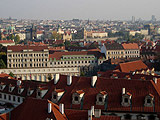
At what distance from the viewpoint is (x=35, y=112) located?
2977 cm

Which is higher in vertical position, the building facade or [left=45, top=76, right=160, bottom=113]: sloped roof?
[left=45, top=76, right=160, bottom=113]: sloped roof

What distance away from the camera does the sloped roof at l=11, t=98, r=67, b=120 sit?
94.9ft

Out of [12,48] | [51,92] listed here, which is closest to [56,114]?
[51,92]

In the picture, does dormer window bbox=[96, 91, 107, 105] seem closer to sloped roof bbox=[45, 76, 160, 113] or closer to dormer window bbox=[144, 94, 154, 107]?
sloped roof bbox=[45, 76, 160, 113]

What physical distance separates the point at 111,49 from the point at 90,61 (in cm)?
1258

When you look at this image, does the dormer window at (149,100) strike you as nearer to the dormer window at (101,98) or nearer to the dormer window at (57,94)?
the dormer window at (101,98)

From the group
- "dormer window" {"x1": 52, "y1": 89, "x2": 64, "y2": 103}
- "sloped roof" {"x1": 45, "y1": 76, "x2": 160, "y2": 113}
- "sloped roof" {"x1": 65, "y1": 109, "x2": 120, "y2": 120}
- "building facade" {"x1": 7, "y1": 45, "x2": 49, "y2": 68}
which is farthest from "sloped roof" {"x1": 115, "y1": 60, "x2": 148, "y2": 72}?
"building facade" {"x1": 7, "y1": 45, "x2": 49, "y2": 68}

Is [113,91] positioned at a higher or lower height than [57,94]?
higher

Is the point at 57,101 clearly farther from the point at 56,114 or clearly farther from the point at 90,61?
the point at 90,61

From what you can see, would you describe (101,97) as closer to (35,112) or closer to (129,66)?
(35,112)

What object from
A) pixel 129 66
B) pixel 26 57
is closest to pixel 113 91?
Answer: pixel 129 66

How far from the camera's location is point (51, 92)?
39.5 meters

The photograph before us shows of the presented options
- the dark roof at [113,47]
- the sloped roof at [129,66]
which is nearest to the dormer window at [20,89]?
the sloped roof at [129,66]

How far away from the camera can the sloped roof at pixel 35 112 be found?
28922 millimetres
